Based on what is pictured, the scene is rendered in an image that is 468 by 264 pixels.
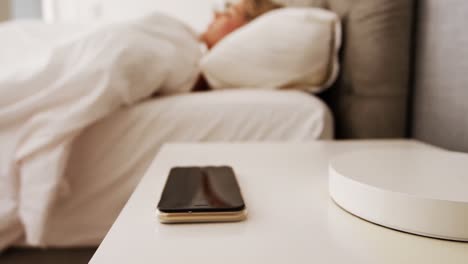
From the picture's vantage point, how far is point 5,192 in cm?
90

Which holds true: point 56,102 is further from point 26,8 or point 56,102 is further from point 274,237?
point 26,8

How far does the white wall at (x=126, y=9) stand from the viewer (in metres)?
2.83

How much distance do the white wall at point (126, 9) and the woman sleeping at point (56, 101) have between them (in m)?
1.85

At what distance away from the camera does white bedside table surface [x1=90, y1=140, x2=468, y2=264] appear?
34 centimetres

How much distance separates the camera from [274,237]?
1.26 ft

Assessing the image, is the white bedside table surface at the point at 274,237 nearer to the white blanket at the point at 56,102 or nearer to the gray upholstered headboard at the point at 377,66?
the white blanket at the point at 56,102

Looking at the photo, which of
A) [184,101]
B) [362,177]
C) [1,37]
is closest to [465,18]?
[362,177]

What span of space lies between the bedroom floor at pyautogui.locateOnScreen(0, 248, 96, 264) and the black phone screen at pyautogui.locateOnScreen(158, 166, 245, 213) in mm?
557

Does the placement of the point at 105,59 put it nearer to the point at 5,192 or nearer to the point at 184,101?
the point at 184,101

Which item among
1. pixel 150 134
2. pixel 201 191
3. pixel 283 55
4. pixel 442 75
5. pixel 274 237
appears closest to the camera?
pixel 274 237

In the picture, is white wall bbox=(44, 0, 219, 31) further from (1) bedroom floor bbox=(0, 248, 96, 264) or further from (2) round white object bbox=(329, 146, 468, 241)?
(2) round white object bbox=(329, 146, 468, 241)

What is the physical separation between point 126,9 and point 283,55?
82.4 inches

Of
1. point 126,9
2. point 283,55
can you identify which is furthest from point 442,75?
point 126,9

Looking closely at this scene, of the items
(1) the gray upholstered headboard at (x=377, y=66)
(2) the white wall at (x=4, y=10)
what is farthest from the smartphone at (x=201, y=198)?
(2) the white wall at (x=4, y=10)
